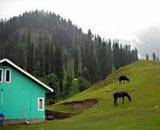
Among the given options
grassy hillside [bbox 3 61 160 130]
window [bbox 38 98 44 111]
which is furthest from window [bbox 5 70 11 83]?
grassy hillside [bbox 3 61 160 130]

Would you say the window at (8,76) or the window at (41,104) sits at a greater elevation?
the window at (8,76)

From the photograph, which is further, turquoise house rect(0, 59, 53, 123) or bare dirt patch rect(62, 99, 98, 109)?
bare dirt patch rect(62, 99, 98, 109)

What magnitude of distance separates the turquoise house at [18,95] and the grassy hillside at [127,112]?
3.51 metres

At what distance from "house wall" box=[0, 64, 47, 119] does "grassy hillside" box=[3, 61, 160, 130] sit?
11.6ft

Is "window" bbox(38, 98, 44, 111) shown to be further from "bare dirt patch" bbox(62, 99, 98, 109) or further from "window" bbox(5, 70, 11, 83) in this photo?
"bare dirt patch" bbox(62, 99, 98, 109)

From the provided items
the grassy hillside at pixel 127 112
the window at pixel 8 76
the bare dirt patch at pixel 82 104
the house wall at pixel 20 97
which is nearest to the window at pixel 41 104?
the house wall at pixel 20 97

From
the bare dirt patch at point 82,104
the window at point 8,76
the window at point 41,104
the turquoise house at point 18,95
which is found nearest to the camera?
the turquoise house at point 18,95

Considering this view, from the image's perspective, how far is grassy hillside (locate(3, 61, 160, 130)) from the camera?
27.7 meters

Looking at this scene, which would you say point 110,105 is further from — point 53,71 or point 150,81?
point 53,71

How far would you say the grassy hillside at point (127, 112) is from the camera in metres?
27.7

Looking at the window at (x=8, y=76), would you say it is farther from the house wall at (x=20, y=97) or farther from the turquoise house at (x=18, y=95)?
the house wall at (x=20, y=97)

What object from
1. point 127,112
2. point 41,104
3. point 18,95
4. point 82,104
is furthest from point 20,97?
point 82,104

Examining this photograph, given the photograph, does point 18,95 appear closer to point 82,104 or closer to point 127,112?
point 127,112

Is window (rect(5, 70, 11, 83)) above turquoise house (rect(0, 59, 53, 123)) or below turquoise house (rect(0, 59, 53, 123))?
above
